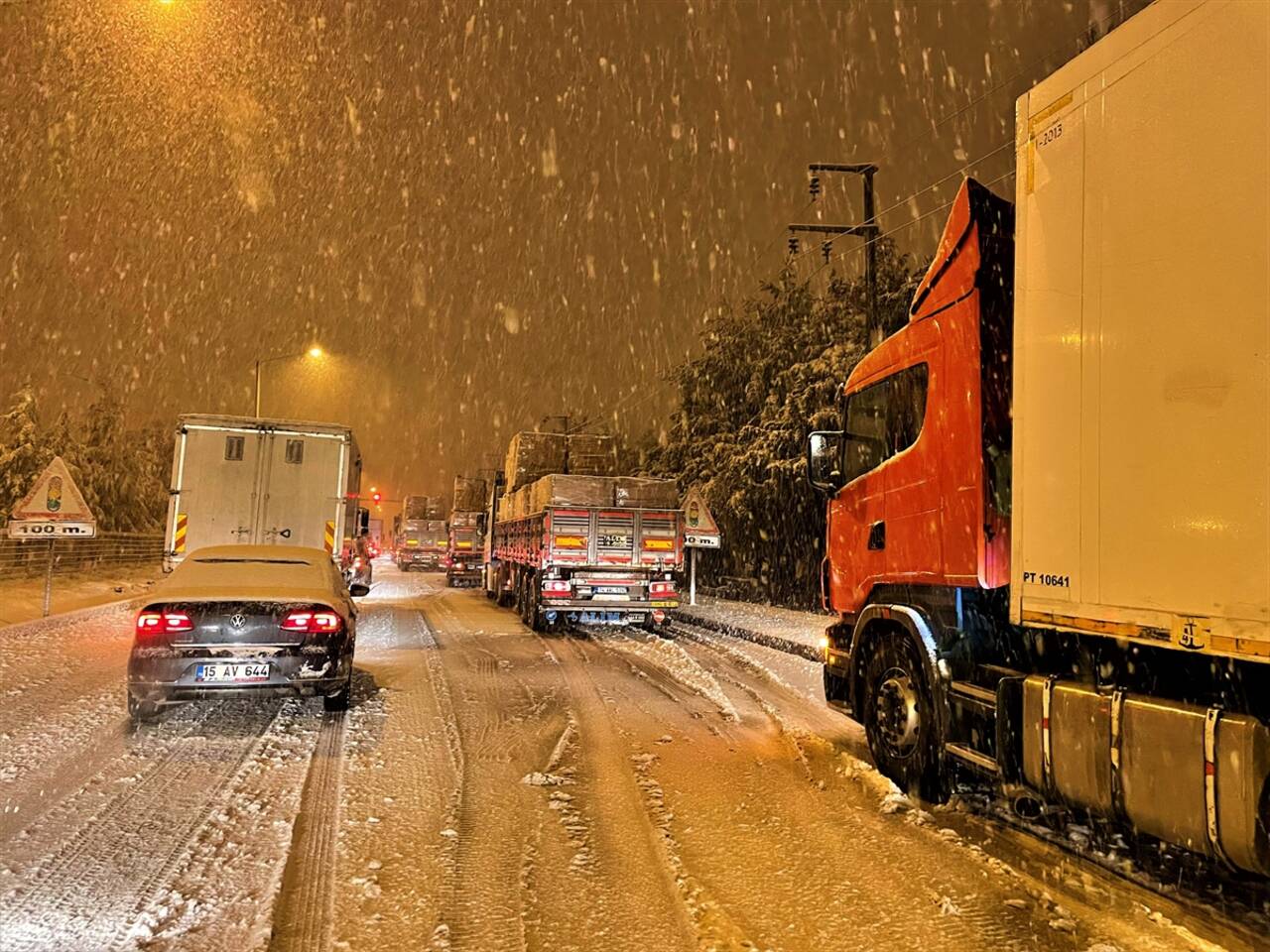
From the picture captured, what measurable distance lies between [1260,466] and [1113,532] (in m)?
0.74

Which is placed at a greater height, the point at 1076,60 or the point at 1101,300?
the point at 1076,60

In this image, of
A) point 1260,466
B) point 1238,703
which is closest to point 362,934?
point 1238,703

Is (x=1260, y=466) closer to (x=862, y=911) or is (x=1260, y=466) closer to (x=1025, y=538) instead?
(x=1025, y=538)

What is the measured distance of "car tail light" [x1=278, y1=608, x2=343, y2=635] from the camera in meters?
6.78

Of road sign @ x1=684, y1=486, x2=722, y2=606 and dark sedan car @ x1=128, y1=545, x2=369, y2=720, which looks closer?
dark sedan car @ x1=128, y1=545, x2=369, y2=720

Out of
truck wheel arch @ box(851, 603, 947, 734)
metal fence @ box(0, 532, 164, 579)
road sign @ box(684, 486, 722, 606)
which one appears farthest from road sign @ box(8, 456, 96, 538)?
truck wheel arch @ box(851, 603, 947, 734)

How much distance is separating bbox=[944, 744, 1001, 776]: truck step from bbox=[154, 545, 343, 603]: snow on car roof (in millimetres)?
4899

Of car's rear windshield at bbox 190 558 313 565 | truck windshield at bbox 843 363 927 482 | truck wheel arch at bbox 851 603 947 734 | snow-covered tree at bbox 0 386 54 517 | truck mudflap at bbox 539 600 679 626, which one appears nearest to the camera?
truck wheel arch at bbox 851 603 947 734

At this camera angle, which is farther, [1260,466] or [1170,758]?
[1170,758]

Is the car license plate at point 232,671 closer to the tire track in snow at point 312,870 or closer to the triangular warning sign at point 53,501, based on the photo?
the tire track in snow at point 312,870

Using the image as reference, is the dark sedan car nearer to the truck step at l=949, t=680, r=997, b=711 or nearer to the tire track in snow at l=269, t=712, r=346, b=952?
the tire track in snow at l=269, t=712, r=346, b=952

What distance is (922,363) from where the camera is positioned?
220 inches

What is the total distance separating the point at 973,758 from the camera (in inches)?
187

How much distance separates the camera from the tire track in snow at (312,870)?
333 cm
